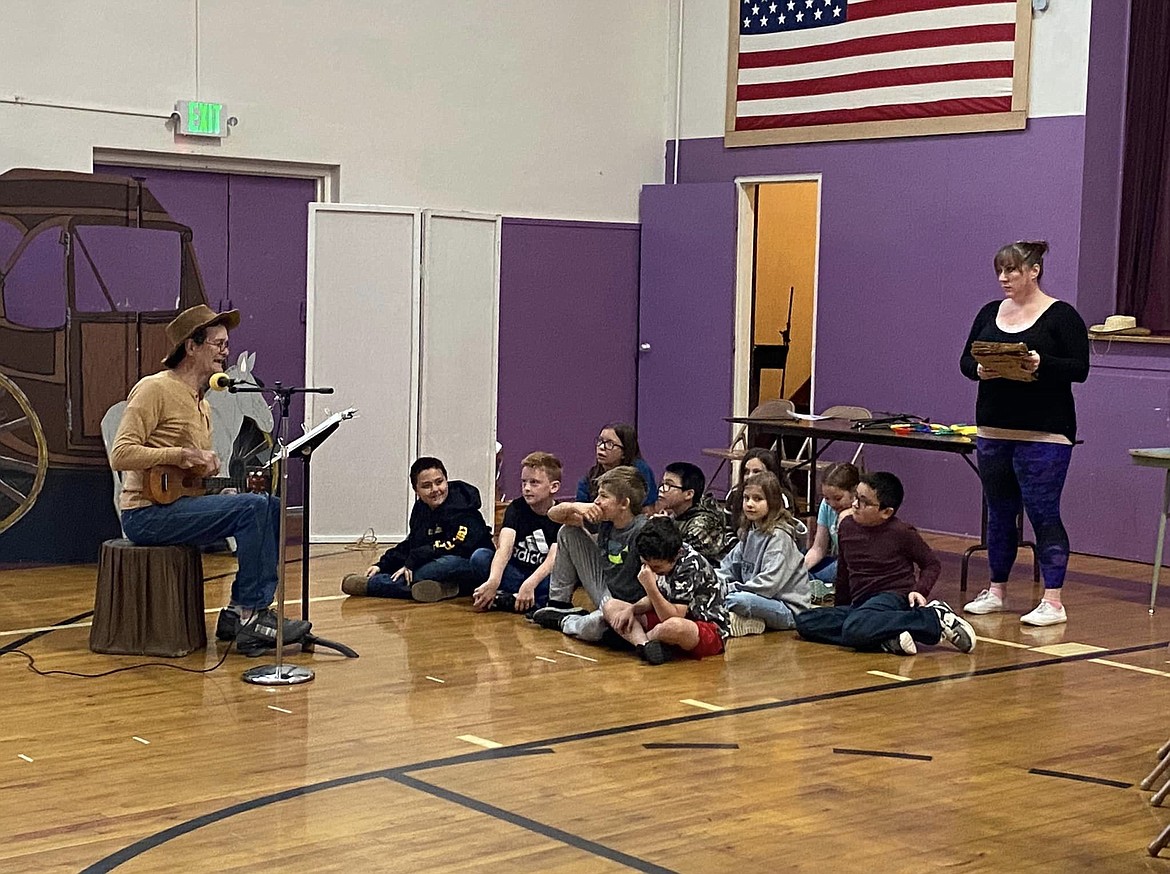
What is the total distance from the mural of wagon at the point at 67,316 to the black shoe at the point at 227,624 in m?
2.04

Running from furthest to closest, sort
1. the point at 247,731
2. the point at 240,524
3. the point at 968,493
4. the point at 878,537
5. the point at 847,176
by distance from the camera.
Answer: the point at 847,176, the point at 968,493, the point at 878,537, the point at 240,524, the point at 247,731

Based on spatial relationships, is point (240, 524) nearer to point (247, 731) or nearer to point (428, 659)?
point (428, 659)

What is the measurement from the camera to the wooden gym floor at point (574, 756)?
4.12 meters

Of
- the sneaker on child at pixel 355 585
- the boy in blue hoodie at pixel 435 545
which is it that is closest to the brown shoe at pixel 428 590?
the boy in blue hoodie at pixel 435 545

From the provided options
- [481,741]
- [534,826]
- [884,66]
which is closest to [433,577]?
[481,741]

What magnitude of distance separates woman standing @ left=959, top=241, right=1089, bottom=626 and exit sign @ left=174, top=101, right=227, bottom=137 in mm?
4691

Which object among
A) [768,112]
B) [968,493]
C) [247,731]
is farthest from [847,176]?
[247,731]

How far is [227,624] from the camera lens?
6.58 m

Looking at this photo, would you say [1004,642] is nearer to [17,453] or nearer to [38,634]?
[38,634]

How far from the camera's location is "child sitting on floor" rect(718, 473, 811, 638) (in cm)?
708

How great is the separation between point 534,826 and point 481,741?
0.87 m

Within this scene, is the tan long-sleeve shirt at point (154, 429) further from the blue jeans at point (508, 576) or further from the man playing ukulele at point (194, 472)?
the blue jeans at point (508, 576)

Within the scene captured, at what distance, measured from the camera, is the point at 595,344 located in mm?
11805

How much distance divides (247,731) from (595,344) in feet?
22.5
